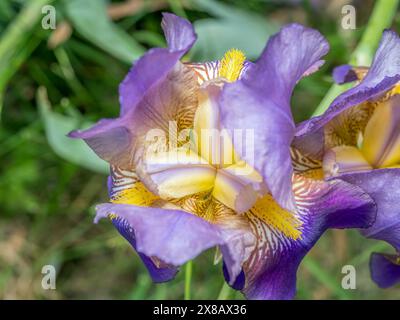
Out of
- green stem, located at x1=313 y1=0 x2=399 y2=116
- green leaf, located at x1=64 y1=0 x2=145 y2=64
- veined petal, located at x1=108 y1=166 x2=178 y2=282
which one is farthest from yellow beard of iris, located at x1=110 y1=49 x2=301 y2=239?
green leaf, located at x1=64 y1=0 x2=145 y2=64

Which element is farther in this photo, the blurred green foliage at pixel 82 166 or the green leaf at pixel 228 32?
the blurred green foliage at pixel 82 166

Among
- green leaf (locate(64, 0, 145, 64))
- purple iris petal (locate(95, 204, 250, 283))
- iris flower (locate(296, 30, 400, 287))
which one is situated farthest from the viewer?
green leaf (locate(64, 0, 145, 64))

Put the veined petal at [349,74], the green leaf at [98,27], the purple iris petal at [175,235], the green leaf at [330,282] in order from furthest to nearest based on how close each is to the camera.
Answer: the green leaf at [98,27] < the green leaf at [330,282] < the veined petal at [349,74] < the purple iris petal at [175,235]

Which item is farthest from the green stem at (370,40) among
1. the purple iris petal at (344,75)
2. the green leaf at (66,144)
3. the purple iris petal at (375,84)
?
the green leaf at (66,144)

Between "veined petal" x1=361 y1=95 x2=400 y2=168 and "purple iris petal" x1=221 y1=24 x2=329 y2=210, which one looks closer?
"purple iris petal" x1=221 y1=24 x2=329 y2=210

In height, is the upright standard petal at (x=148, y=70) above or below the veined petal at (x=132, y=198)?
above

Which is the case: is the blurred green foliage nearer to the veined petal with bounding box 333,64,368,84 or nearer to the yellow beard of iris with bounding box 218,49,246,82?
the veined petal with bounding box 333,64,368,84

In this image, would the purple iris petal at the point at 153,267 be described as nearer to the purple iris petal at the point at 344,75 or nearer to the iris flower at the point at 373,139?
the iris flower at the point at 373,139
